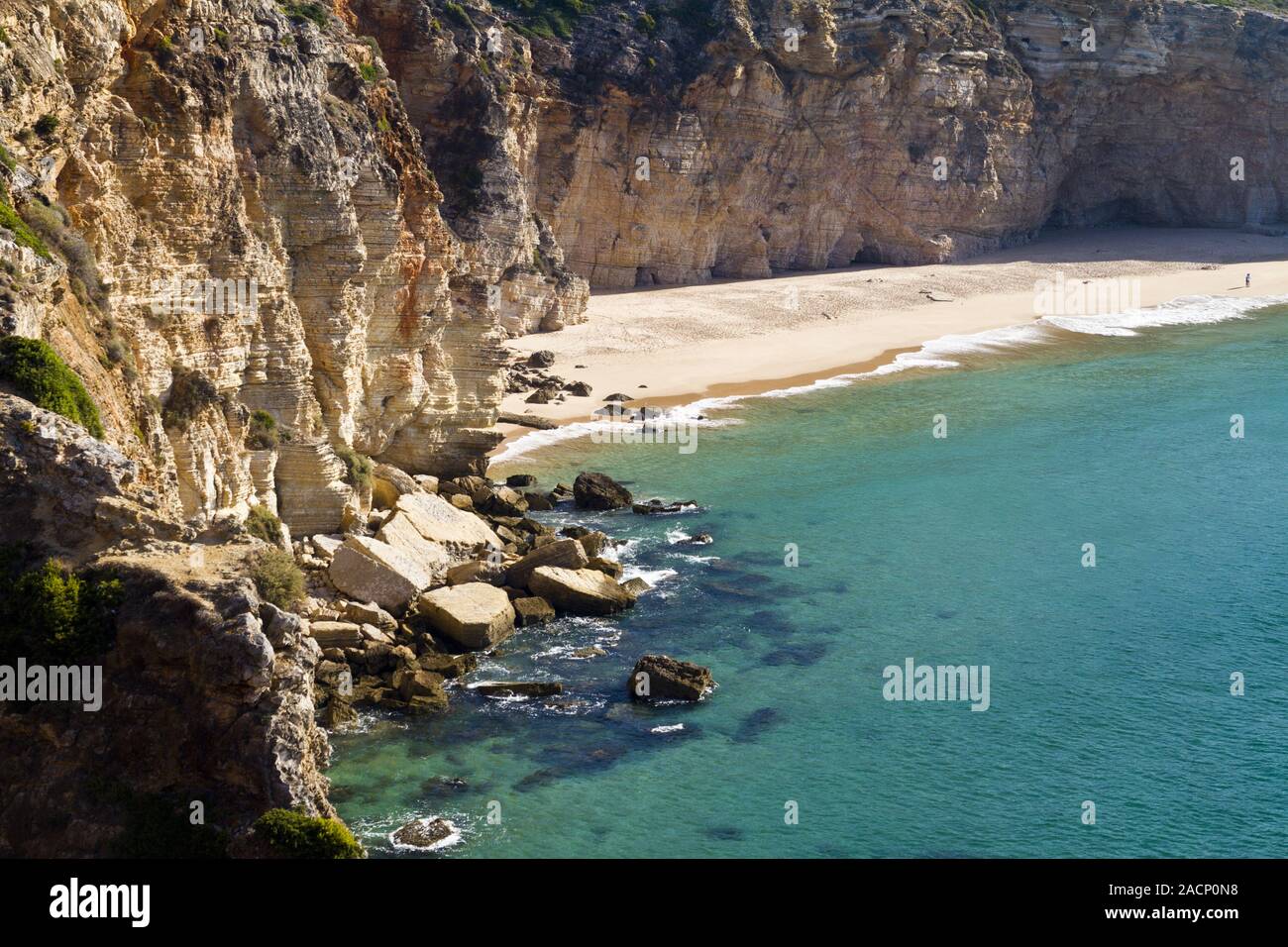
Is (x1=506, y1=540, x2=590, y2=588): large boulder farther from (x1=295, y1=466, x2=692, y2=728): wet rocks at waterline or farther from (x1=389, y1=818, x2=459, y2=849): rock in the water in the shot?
(x1=389, y1=818, x2=459, y2=849): rock in the water

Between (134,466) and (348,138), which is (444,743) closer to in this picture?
(134,466)

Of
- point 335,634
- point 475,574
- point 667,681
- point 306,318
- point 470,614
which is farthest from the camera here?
point 475,574

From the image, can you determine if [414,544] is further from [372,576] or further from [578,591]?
[578,591]

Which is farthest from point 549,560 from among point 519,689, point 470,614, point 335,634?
→ point 335,634

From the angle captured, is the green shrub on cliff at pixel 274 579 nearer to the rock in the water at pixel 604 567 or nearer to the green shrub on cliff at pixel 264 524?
the green shrub on cliff at pixel 264 524

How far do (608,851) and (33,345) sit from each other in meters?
13.2

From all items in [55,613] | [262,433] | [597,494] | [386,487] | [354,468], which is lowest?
[597,494]

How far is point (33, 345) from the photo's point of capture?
2177 centimetres

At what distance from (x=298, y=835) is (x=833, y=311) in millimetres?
60661

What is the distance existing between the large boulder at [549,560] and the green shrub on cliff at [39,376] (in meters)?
16.3

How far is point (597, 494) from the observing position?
44.8 meters

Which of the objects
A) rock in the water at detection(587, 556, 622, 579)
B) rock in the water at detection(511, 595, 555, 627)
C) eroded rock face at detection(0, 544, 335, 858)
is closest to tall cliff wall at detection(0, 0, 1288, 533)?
rock in the water at detection(511, 595, 555, 627)

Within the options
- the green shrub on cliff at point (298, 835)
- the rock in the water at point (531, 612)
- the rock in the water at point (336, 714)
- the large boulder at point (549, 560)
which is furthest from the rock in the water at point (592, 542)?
the green shrub on cliff at point (298, 835)

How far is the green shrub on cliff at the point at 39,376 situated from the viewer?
21406mm
